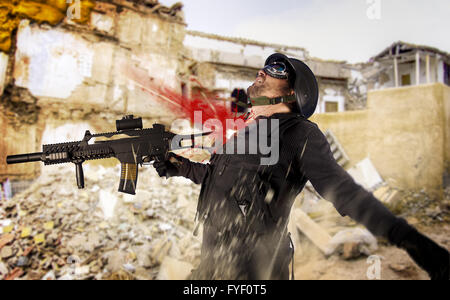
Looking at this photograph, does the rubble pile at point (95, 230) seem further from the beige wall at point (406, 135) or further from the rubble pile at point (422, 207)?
the beige wall at point (406, 135)

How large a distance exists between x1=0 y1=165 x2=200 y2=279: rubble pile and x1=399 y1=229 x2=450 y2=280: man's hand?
4.45 meters

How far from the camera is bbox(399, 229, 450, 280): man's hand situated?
3.25 feet

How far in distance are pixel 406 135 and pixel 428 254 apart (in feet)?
27.9

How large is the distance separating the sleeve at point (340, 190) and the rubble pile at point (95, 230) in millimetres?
4207

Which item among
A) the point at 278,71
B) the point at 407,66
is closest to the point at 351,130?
the point at 278,71

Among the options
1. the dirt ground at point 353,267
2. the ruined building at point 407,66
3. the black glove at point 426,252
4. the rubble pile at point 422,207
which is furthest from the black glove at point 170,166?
the ruined building at point 407,66

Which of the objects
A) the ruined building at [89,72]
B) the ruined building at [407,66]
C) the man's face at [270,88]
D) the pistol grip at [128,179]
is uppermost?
the ruined building at [407,66]

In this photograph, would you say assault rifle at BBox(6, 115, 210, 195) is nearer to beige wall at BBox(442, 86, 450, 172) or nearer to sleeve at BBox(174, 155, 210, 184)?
sleeve at BBox(174, 155, 210, 184)

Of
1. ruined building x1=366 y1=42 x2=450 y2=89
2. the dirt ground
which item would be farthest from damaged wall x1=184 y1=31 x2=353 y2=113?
the dirt ground

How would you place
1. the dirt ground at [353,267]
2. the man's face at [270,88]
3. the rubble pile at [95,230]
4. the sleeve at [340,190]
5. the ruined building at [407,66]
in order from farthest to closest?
the ruined building at [407,66] < the rubble pile at [95,230] < the dirt ground at [353,267] < the man's face at [270,88] < the sleeve at [340,190]

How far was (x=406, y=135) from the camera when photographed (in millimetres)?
8055

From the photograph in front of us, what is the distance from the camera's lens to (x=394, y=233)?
3.55 feet

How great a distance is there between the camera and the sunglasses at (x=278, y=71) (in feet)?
5.68

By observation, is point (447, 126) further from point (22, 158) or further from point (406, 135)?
point (22, 158)
